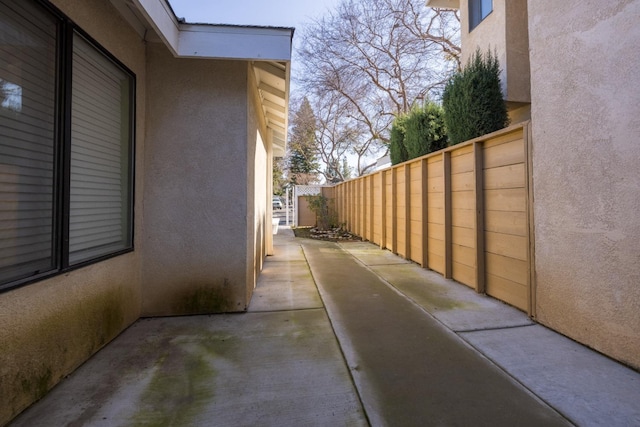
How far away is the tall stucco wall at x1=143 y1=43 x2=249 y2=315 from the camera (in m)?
3.15

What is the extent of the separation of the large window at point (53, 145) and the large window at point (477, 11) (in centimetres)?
715

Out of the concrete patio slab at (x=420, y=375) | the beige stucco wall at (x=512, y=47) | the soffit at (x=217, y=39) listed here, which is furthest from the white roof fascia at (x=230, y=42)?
the beige stucco wall at (x=512, y=47)

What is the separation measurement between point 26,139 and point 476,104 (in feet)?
16.5

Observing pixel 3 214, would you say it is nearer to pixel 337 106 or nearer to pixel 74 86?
pixel 74 86

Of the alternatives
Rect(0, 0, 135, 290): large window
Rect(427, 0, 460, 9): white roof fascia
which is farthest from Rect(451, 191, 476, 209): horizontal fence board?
Rect(427, 0, 460, 9): white roof fascia

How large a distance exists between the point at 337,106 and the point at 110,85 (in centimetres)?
1391

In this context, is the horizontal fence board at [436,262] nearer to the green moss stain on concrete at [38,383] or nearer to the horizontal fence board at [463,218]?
the horizontal fence board at [463,218]

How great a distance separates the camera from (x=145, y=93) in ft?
10.3

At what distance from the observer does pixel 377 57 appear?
495 inches

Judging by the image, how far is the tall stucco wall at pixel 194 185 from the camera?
315cm

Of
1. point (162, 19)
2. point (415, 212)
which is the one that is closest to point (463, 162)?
point (415, 212)

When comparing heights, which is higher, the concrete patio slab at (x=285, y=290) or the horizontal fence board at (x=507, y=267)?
the horizontal fence board at (x=507, y=267)

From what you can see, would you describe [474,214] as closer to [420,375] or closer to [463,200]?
[463,200]

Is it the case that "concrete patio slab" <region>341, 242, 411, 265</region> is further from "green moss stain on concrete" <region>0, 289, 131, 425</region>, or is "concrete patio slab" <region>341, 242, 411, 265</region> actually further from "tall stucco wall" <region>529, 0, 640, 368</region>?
"green moss stain on concrete" <region>0, 289, 131, 425</region>
